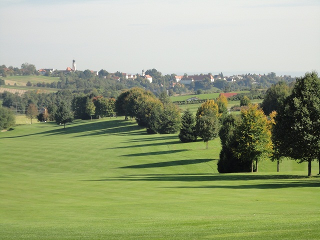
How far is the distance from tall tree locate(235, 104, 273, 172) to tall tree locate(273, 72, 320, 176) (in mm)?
8882

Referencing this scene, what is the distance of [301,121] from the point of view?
136 ft

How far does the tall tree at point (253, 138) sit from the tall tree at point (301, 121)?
8.88 meters

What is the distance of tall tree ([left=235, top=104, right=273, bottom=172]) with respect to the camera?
52500mm

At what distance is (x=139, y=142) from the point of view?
9494 centimetres

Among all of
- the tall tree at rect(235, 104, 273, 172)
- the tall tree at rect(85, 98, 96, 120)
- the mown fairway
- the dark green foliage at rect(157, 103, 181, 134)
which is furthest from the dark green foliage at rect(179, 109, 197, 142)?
the tall tree at rect(85, 98, 96, 120)

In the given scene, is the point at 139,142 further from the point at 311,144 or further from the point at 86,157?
the point at 311,144

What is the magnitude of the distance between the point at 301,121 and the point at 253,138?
1143 cm

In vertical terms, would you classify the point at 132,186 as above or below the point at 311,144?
below

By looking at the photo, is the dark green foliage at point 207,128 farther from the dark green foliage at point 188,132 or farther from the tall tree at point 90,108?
the tall tree at point 90,108

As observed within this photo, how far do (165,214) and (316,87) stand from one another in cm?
2384

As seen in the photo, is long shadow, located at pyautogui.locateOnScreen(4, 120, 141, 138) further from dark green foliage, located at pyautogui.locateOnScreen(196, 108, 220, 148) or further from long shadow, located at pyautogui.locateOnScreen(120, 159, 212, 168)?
long shadow, located at pyautogui.locateOnScreen(120, 159, 212, 168)

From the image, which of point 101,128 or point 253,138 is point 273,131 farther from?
point 101,128

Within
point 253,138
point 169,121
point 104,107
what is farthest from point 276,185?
point 104,107

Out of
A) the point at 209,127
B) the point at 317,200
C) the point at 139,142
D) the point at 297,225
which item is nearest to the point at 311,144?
the point at 317,200
